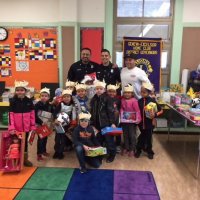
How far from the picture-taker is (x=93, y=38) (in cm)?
582

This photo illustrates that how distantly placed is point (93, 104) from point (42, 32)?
2.61 meters

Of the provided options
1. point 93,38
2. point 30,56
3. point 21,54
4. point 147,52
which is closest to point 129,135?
point 147,52

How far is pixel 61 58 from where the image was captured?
19.0 ft

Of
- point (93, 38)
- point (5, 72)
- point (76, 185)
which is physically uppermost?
point (93, 38)

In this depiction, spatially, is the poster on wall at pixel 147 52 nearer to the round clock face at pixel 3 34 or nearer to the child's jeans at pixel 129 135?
the child's jeans at pixel 129 135

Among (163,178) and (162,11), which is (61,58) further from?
(163,178)

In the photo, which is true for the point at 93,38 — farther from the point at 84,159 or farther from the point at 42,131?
the point at 84,159

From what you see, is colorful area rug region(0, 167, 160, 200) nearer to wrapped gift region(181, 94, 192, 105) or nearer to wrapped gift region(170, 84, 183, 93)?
wrapped gift region(181, 94, 192, 105)

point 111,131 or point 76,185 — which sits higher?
point 111,131

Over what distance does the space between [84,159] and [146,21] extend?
3530mm

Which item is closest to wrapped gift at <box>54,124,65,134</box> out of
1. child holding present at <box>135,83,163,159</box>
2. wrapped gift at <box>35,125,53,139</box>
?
wrapped gift at <box>35,125,53,139</box>

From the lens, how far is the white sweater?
4.35m

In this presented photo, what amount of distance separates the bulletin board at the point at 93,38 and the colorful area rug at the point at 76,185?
3.02 meters

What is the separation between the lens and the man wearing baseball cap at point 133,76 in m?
4.33
